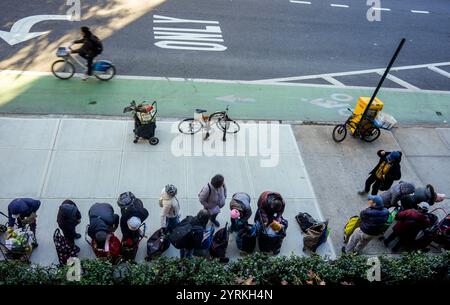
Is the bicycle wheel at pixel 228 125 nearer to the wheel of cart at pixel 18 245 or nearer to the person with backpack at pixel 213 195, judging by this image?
the person with backpack at pixel 213 195

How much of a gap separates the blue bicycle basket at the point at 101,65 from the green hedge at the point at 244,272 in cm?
680

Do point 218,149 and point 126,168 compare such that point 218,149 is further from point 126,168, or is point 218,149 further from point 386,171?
point 386,171

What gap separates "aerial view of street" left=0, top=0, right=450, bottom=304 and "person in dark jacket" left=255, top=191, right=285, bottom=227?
0.15 ft

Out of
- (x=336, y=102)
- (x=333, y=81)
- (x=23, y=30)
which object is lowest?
(x=336, y=102)

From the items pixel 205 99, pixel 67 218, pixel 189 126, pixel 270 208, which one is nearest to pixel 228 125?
pixel 189 126

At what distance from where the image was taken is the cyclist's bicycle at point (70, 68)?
36.7ft

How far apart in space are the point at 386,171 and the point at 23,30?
11714 millimetres

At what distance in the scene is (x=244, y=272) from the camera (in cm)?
612

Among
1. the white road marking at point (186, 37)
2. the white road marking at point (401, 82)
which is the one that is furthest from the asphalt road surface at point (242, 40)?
the white road marking at point (401, 82)

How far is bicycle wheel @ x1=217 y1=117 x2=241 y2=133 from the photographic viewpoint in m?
9.93

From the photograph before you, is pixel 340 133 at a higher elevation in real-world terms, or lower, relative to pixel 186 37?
lower

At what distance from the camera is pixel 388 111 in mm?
12219

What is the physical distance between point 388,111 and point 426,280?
6920 millimetres
